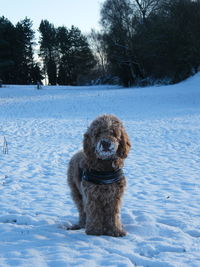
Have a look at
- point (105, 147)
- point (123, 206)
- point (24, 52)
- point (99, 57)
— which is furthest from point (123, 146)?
point (99, 57)

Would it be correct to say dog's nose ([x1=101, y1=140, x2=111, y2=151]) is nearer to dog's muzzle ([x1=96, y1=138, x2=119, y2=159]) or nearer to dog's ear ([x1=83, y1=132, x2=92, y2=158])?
dog's muzzle ([x1=96, y1=138, x2=119, y2=159])

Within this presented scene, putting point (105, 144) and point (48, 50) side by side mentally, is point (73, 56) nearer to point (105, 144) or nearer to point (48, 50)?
point (48, 50)

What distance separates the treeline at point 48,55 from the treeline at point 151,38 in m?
19.1

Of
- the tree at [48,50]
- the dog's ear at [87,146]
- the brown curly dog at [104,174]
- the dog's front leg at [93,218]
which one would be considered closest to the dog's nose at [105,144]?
the brown curly dog at [104,174]

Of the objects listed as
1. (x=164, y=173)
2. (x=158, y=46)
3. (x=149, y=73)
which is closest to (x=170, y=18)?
(x=158, y=46)

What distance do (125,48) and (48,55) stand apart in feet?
93.8

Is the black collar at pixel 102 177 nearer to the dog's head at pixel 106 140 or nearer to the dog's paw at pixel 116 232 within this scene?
the dog's head at pixel 106 140

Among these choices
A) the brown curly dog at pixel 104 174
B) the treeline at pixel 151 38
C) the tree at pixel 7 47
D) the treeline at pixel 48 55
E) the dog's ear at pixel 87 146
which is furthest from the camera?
the treeline at pixel 48 55

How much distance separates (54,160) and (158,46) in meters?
28.8

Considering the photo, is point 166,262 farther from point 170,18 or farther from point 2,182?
point 170,18

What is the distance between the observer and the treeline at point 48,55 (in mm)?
58375

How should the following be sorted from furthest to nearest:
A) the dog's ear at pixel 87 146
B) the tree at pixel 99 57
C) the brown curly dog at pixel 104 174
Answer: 1. the tree at pixel 99 57
2. the dog's ear at pixel 87 146
3. the brown curly dog at pixel 104 174

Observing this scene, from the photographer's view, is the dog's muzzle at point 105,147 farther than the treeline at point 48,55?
No

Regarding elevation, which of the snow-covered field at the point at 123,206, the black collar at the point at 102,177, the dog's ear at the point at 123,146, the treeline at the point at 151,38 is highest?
the treeline at the point at 151,38
